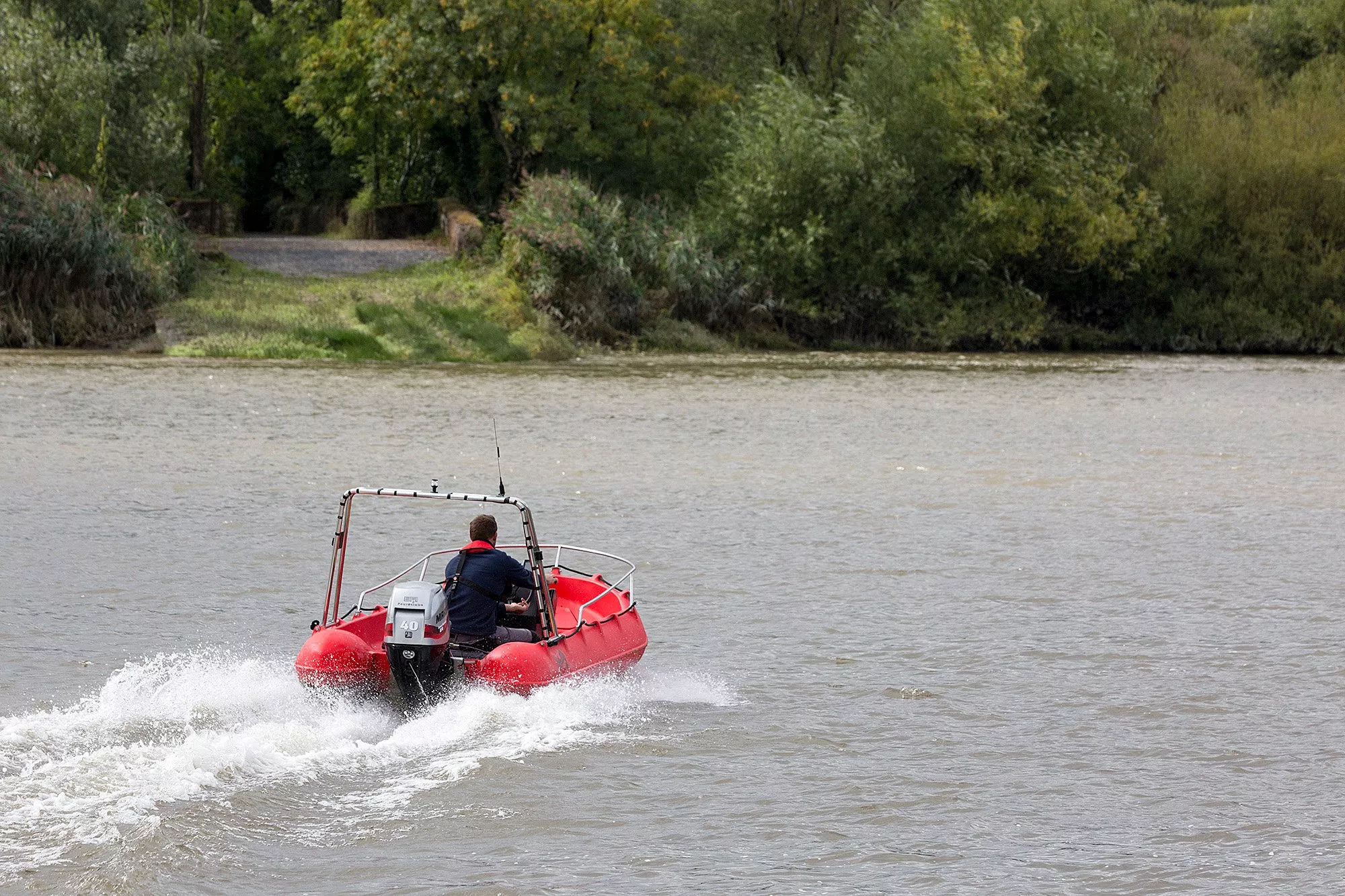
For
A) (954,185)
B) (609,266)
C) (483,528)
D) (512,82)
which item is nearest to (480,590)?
(483,528)

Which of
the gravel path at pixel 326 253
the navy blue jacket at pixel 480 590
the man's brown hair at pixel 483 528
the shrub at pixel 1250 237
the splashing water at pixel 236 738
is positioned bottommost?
the splashing water at pixel 236 738

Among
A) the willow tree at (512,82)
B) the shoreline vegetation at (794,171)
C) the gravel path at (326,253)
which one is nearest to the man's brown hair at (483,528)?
the shoreline vegetation at (794,171)

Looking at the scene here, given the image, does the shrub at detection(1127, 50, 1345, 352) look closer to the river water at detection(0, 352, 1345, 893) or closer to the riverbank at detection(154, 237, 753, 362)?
the riverbank at detection(154, 237, 753, 362)

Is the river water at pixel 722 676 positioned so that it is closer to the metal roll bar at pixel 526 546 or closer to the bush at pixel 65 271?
the metal roll bar at pixel 526 546

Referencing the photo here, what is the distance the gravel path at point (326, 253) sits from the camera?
42281 mm

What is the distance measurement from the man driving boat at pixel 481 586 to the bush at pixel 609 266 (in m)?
27.7

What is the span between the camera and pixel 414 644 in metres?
10.5

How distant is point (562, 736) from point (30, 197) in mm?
28380

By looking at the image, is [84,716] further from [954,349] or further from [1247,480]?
[954,349]

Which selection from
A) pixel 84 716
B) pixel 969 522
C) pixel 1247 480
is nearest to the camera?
pixel 84 716

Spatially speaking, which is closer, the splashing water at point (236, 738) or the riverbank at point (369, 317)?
the splashing water at point (236, 738)

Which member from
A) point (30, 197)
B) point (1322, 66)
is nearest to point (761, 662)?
point (30, 197)

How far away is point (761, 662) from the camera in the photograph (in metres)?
12.4

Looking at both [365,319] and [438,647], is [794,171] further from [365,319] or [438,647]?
[438,647]
